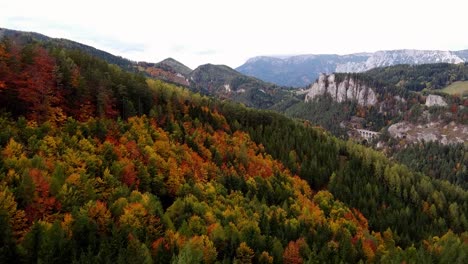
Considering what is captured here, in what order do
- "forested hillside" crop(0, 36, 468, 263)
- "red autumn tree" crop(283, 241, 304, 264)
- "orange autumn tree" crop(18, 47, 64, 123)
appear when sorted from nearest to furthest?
"forested hillside" crop(0, 36, 468, 263), "red autumn tree" crop(283, 241, 304, 264), "orange autumn tree" crop(18, 47, 64, 123)

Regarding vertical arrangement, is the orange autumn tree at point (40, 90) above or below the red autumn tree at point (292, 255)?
above

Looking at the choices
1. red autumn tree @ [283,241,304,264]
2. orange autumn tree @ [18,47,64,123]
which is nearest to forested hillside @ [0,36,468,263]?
red autumn tree @ [283,241,304,264]

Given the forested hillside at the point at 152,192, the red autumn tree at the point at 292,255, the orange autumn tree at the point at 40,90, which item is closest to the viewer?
the forested hillside at the point at 152,192

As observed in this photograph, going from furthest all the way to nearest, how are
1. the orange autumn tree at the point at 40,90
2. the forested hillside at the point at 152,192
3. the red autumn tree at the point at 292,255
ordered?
the orange autumn tree at the point at 40,90
the red autumn tree at the point at 292,255
the forested hillside at the point at 152,192

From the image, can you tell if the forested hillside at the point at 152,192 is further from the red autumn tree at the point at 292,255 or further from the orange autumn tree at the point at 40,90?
the orange autumn tree at the point at 40,90

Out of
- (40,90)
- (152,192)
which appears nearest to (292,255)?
(152,192)

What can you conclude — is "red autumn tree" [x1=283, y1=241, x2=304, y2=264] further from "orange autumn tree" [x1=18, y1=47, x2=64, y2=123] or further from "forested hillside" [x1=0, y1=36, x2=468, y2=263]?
"orange autumn tree" [x1=18, y1=47, x2=64, y2=123]

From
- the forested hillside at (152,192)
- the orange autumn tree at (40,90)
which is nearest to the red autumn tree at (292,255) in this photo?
the forested hillside at (152,192)

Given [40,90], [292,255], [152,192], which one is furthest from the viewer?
[40,90]

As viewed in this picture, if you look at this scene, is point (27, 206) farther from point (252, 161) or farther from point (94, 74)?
point (252, 161)

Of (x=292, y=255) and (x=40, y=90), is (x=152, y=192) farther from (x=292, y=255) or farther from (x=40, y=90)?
(x=40, y=90)
